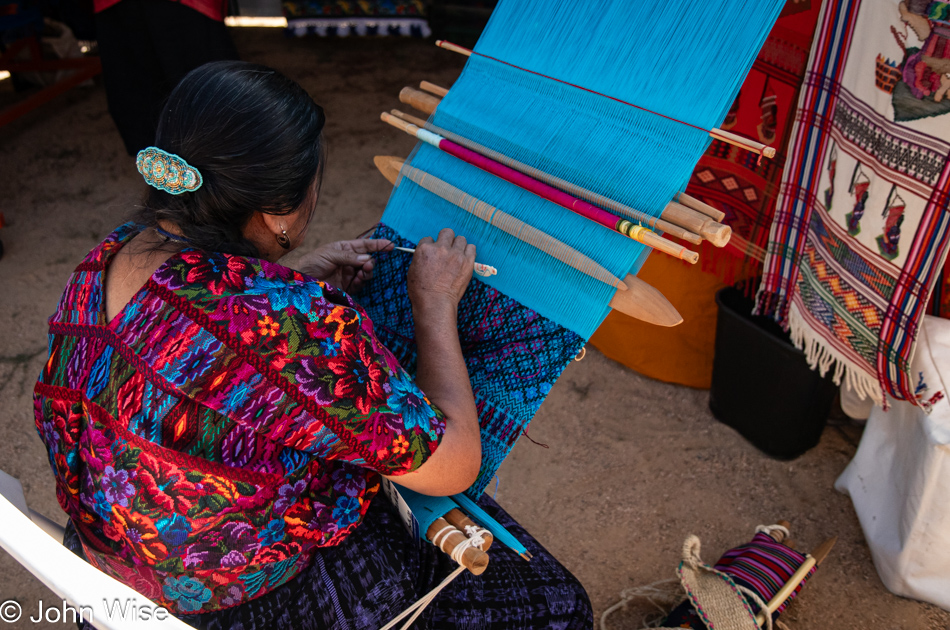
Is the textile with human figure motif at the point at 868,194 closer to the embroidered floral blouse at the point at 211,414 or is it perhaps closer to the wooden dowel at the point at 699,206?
the wooden dowel at the point at 699,206

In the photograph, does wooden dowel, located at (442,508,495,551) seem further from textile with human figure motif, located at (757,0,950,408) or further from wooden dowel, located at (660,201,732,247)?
textile with human figure motif, located at (757,0,950,408)

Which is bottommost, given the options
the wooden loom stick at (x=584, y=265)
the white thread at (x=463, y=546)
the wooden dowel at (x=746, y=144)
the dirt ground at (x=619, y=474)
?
the dirt ground at (x=619, y=474)

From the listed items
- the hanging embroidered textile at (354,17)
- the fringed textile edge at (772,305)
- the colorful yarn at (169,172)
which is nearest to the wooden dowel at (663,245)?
the colorful yarn at (169,172)

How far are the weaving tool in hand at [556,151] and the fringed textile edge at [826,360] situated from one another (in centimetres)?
102

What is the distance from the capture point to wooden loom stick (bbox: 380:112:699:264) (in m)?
1.08

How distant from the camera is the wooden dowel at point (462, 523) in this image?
1079mm

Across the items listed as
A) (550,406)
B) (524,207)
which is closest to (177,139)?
(524,207)

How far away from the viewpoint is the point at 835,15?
66.4 inches

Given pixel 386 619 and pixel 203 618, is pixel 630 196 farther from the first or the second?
pixel 203 618

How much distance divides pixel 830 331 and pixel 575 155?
105cm

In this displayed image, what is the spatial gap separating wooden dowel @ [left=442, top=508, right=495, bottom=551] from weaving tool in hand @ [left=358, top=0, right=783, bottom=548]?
14 cm

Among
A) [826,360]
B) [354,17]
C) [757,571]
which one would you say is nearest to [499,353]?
[757,571]

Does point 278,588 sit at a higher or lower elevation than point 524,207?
lower

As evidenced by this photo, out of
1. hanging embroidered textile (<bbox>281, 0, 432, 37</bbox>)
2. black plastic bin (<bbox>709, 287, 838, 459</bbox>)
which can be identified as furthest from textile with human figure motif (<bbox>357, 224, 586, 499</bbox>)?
hanging embroidered textile (<bbox>281, 0, 432, 37</bbox>)
